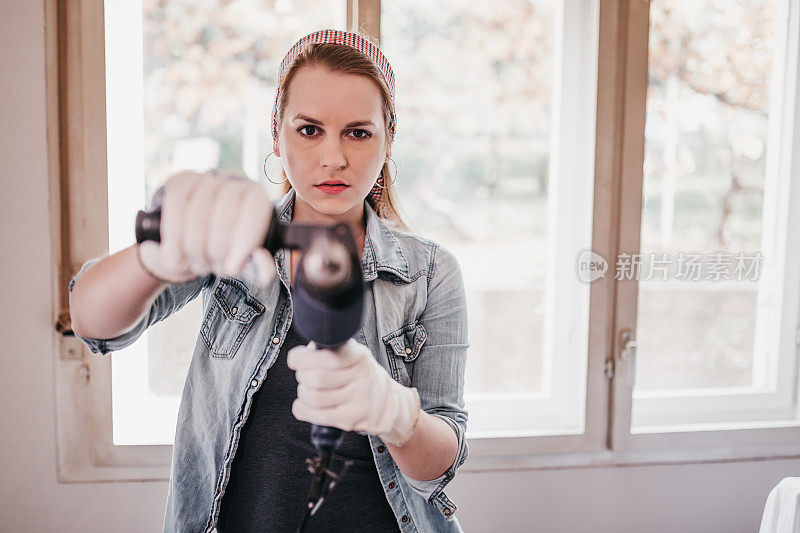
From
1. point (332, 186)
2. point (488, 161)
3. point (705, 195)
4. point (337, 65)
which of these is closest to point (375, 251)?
point (332, 186)

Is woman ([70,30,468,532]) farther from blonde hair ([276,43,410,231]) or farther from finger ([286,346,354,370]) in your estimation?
finger ([286,346,354,370])

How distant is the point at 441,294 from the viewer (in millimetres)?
968

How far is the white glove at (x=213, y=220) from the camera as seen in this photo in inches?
20.1

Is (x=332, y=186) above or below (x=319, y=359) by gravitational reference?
above

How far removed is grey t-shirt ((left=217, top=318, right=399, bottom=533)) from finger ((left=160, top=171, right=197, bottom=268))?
395 mm

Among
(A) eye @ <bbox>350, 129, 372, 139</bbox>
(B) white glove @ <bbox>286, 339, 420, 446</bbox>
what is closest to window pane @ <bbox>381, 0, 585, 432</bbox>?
(A) eye @ <bbox>350, 129, 372, 139</bbox>

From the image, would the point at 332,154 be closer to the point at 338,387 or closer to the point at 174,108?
the point at 338,387

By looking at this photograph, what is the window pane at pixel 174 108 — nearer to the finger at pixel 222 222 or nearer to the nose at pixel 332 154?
the nose at pixel 332 154

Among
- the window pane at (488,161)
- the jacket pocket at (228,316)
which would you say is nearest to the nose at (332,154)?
the jacket pocket at (228,316)

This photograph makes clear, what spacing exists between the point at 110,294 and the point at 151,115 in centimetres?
99

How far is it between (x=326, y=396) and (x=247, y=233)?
194mm

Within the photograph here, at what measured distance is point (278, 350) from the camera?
0.88 metres

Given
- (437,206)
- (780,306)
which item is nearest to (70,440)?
(437,206)

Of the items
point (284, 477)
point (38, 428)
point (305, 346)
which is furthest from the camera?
point (38, 428)
